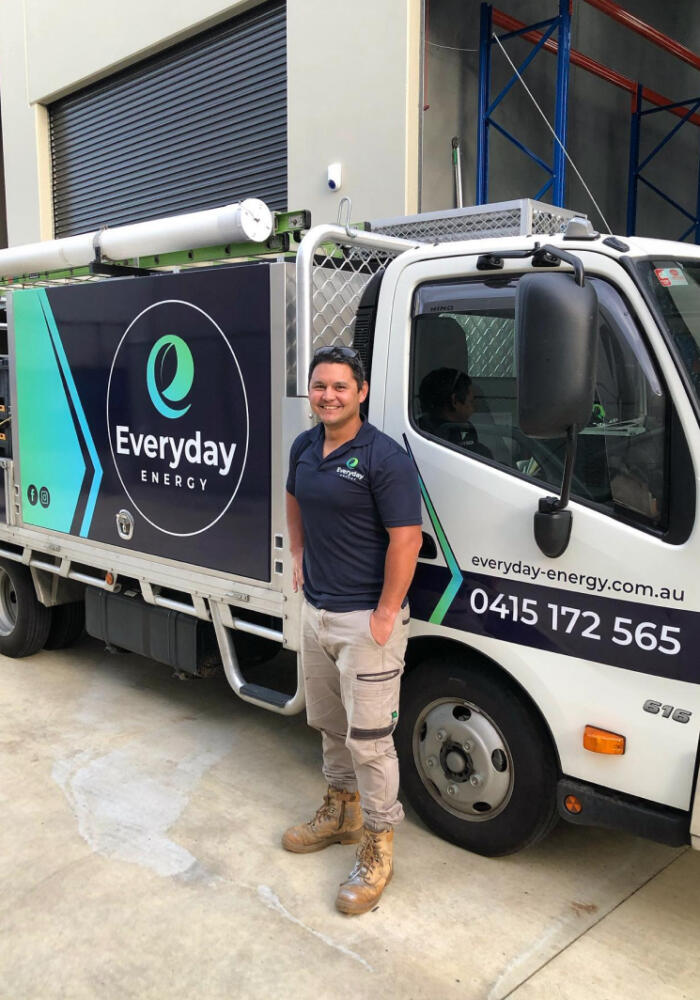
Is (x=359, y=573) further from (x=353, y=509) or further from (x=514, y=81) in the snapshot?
(x=514, y=81)

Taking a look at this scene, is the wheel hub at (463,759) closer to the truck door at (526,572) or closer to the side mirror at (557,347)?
the truck door at (526,572)

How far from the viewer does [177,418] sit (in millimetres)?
4133

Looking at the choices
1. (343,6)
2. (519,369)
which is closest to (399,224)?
(519,369)

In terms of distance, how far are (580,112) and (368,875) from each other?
10256 mm

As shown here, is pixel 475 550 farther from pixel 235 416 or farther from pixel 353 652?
pixel 235 416

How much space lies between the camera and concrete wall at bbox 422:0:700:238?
809 centimetres

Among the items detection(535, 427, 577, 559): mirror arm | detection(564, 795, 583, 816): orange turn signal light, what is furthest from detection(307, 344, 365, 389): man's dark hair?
detection(564, 795, 583, 816): orange turn signal light

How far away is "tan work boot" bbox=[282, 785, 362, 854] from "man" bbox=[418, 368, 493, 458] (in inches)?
59.7

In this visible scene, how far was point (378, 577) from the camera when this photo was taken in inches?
122

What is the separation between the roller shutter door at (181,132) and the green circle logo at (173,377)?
16.8 feet

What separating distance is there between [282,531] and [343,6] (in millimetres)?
5901

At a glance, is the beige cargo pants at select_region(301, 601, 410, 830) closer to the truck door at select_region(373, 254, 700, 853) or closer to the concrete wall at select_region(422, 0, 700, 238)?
the truck door at select_region(373, 254, 700, 853)

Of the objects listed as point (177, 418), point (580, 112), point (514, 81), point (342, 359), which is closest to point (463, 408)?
point (342, 359)

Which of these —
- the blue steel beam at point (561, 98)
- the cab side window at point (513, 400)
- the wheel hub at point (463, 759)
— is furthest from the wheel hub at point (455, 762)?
the blue steel beam at point (561, 98)
